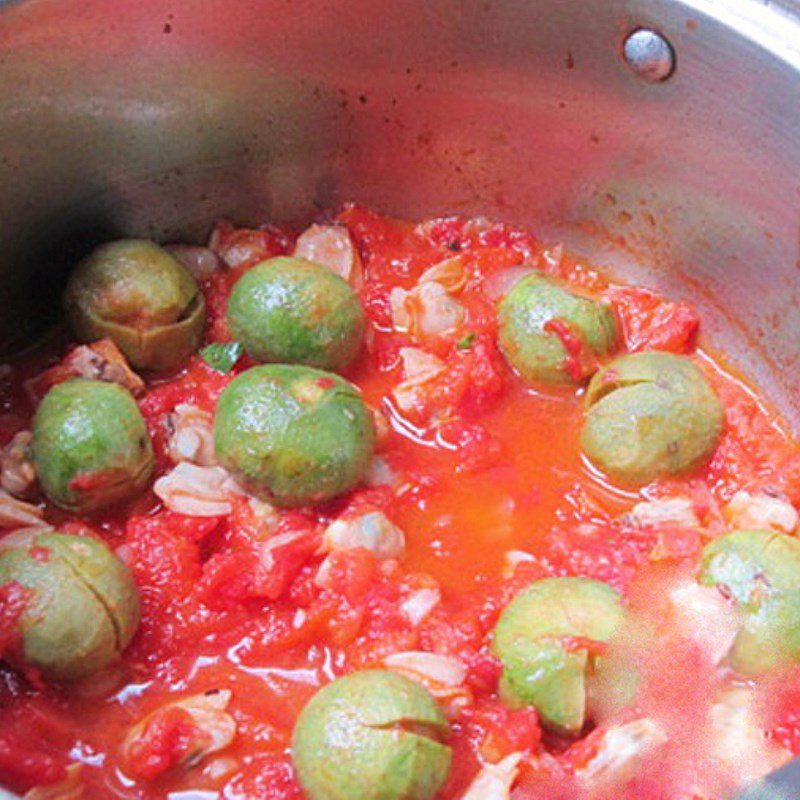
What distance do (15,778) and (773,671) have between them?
1.20 meters

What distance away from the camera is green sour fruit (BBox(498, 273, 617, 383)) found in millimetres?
2566

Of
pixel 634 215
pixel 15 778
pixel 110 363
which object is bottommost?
pixel 15 778

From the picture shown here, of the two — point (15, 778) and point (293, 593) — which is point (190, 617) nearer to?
point (293, 593)

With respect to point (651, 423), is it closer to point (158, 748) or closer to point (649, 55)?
point (649, 55)

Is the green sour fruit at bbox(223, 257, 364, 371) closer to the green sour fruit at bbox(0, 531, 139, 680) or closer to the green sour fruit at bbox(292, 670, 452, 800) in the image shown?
the green sour fruit at bbox(0, 531, 139, 680)

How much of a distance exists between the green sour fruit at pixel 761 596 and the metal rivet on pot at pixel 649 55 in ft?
3.01

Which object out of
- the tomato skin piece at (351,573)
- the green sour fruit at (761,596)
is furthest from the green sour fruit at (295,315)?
the green sour fruit at (761,596)

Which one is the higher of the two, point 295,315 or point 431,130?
point 431,130

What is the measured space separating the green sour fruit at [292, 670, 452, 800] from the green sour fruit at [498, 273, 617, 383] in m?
0.80

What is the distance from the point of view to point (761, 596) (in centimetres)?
217

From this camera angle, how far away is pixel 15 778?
1988 mm

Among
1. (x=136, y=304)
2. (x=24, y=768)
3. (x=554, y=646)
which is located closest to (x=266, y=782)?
(x=24, y=768)

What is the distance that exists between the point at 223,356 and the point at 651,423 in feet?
2.73

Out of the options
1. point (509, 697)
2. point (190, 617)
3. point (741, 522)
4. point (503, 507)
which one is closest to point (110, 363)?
point (190, 617)
